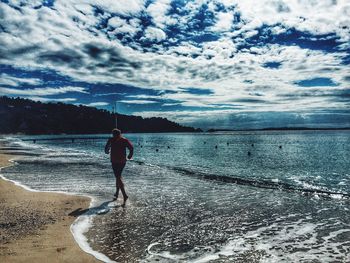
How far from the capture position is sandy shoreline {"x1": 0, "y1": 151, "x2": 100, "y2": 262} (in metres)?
6.39

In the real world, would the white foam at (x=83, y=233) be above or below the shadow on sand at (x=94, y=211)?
above

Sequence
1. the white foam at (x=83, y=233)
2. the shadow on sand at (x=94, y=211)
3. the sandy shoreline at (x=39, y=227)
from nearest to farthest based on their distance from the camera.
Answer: the sandy shoreline at (x=39, y=227) < the white foam at (x=83, y=233) < the shadow on sand at (x=94, y=211)

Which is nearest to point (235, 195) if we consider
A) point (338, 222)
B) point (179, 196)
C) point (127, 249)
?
point (179, 196)

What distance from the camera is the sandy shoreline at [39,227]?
6391mm

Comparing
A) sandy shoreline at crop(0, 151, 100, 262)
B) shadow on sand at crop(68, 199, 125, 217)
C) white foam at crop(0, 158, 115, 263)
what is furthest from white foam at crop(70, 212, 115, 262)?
shadow on sand at crop(68, 199, 125, 217)

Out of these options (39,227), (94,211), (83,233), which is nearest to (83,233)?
(83,233)

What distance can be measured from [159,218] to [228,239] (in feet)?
8.72

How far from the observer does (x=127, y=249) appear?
700cm

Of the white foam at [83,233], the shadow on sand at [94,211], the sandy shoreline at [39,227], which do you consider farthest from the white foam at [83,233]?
the shadow on sand at [94,211]

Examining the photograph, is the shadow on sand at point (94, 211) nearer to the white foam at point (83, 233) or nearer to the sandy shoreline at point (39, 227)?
the sandy shoreline at point (39, 227)

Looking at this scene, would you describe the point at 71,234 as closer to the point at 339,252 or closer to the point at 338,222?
the point at 339,252

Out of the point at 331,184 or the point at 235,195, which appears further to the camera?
the point at 331,184

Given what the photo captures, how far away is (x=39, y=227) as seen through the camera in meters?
8.27

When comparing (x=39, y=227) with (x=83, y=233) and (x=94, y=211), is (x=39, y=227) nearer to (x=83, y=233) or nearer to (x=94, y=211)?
(x=83, y=233)
